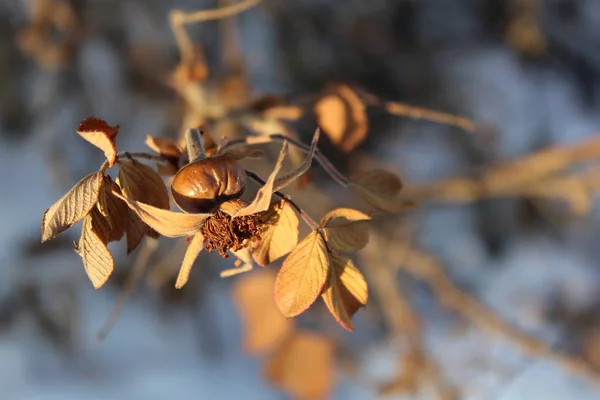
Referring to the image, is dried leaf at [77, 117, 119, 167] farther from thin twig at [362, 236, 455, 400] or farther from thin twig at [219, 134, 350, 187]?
thin twig at [362, 236, 455, 400]

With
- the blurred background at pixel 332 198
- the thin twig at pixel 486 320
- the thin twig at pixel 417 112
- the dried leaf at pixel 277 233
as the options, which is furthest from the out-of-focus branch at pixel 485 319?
the dried leaf at pixel 277 233

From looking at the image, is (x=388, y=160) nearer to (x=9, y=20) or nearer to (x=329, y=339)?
(x=329, y=339)

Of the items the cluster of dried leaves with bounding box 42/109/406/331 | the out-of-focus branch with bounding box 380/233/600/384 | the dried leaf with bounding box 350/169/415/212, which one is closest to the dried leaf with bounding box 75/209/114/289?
the cluster of dried leaves with bounding box 42/109/406/331

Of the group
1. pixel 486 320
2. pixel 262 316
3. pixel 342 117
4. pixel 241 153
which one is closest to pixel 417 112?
pixel 342 117

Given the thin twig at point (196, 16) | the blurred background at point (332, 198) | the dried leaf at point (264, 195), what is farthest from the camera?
the blurred background at point (332, 198)

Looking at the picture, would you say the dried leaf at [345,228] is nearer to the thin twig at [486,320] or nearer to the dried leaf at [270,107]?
the dried leaf at [270,107]
